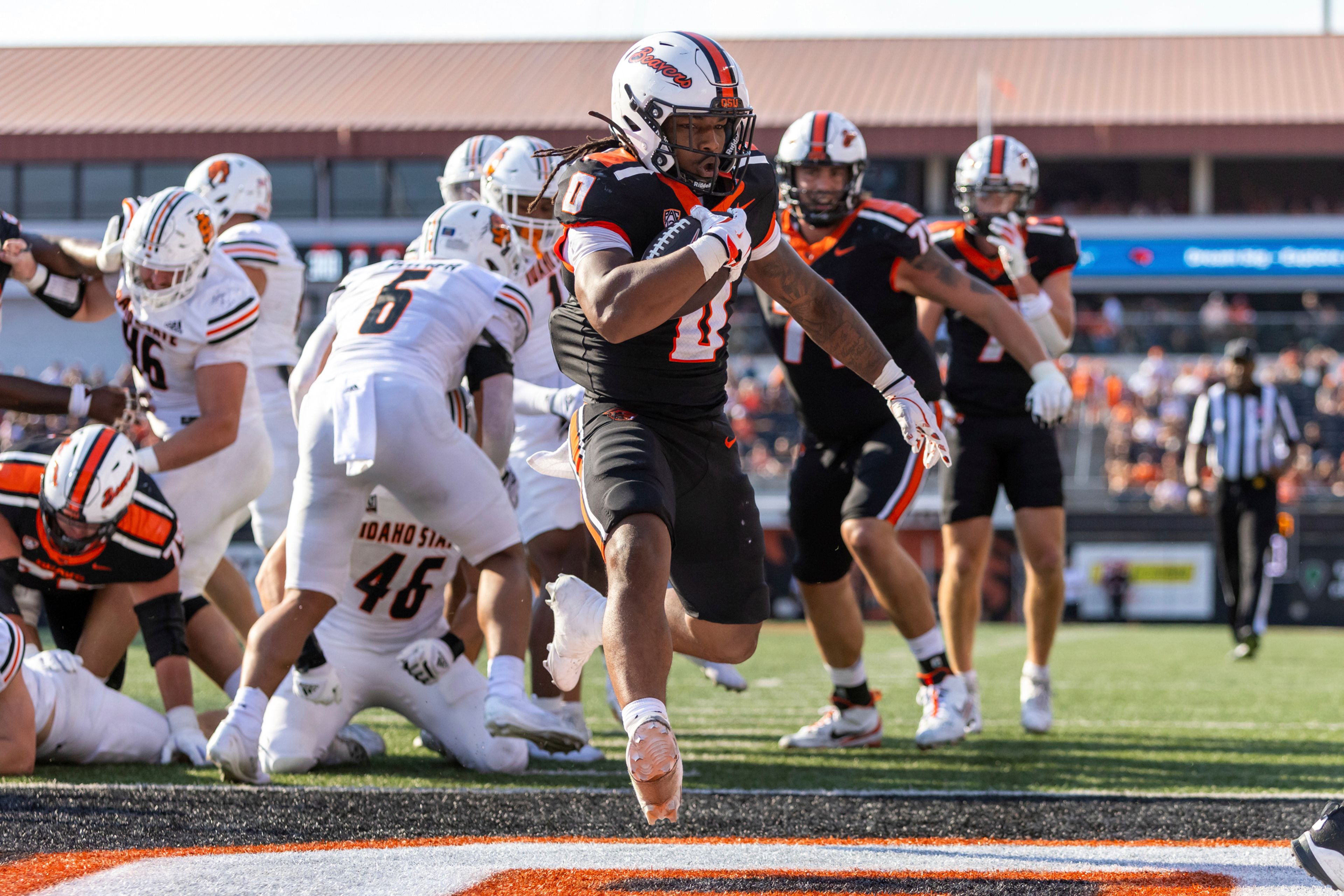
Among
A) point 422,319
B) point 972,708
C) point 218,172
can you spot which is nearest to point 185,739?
point 422,319

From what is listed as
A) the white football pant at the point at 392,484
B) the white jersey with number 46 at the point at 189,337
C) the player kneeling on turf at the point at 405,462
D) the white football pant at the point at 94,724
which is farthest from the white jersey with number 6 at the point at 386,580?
the white jersey with number 46 at the point at 189,337

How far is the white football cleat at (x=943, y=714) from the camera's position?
4.61 meters

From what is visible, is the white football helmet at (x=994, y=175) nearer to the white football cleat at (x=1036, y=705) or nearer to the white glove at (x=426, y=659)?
the white football cleat at (x=1036, y=705)

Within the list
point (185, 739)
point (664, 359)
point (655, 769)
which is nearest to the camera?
point (655, 769)

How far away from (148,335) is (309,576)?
153cm

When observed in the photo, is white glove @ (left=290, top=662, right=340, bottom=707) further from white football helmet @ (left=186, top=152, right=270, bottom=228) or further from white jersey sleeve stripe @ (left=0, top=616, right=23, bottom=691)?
white football helmet @ (left=186, top=152, right=270, bottom=228)

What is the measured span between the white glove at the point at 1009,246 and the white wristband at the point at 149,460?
9.70 feet

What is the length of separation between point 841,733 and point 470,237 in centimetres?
198

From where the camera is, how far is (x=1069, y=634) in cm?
1309

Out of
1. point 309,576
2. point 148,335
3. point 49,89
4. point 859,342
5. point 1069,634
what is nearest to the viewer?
point 859,342

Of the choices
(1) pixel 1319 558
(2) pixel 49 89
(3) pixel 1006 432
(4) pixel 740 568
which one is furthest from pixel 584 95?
(4) pixel 740 568

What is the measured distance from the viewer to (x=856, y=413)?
479 cm

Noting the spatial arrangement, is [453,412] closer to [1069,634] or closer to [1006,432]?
[1006,432]

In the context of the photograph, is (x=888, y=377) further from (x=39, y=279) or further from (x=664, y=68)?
(x=39, y=279)
